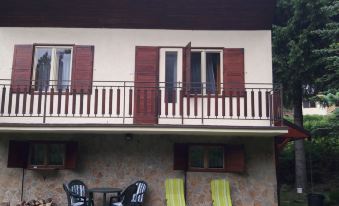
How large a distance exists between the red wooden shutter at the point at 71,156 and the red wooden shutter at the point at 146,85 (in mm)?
1724

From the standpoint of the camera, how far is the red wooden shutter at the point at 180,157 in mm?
10734

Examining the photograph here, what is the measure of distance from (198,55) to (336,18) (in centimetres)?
745

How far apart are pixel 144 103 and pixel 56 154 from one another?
8.95ft

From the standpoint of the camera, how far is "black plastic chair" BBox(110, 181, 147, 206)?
972cm

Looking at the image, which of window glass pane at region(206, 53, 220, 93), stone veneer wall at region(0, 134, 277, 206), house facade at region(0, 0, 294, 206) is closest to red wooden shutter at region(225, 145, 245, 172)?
house facade at region(0, 0, 294, 206)

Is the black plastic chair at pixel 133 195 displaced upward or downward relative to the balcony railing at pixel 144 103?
downward

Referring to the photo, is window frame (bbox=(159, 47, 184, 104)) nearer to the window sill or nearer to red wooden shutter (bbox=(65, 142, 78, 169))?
red wooden shutter (bbox=(65, 142, 78, 169))

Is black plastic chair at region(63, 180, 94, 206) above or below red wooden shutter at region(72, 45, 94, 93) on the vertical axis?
below

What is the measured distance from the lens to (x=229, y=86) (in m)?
11.2

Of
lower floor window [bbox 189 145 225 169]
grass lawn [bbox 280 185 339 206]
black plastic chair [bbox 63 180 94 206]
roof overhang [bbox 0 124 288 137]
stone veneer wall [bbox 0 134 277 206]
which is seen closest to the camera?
black plastic chair [bbox 63 180 94 206]

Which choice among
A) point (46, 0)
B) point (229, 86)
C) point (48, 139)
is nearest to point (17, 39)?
point (46, 0)

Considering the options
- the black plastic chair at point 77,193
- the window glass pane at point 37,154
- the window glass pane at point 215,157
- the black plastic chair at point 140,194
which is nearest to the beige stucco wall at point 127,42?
the window glass pane at point 37,154

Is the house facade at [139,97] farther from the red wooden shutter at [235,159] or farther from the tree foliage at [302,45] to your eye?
the tree foliage at [302,45]

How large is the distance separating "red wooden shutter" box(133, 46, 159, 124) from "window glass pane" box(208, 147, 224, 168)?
5.61ft
